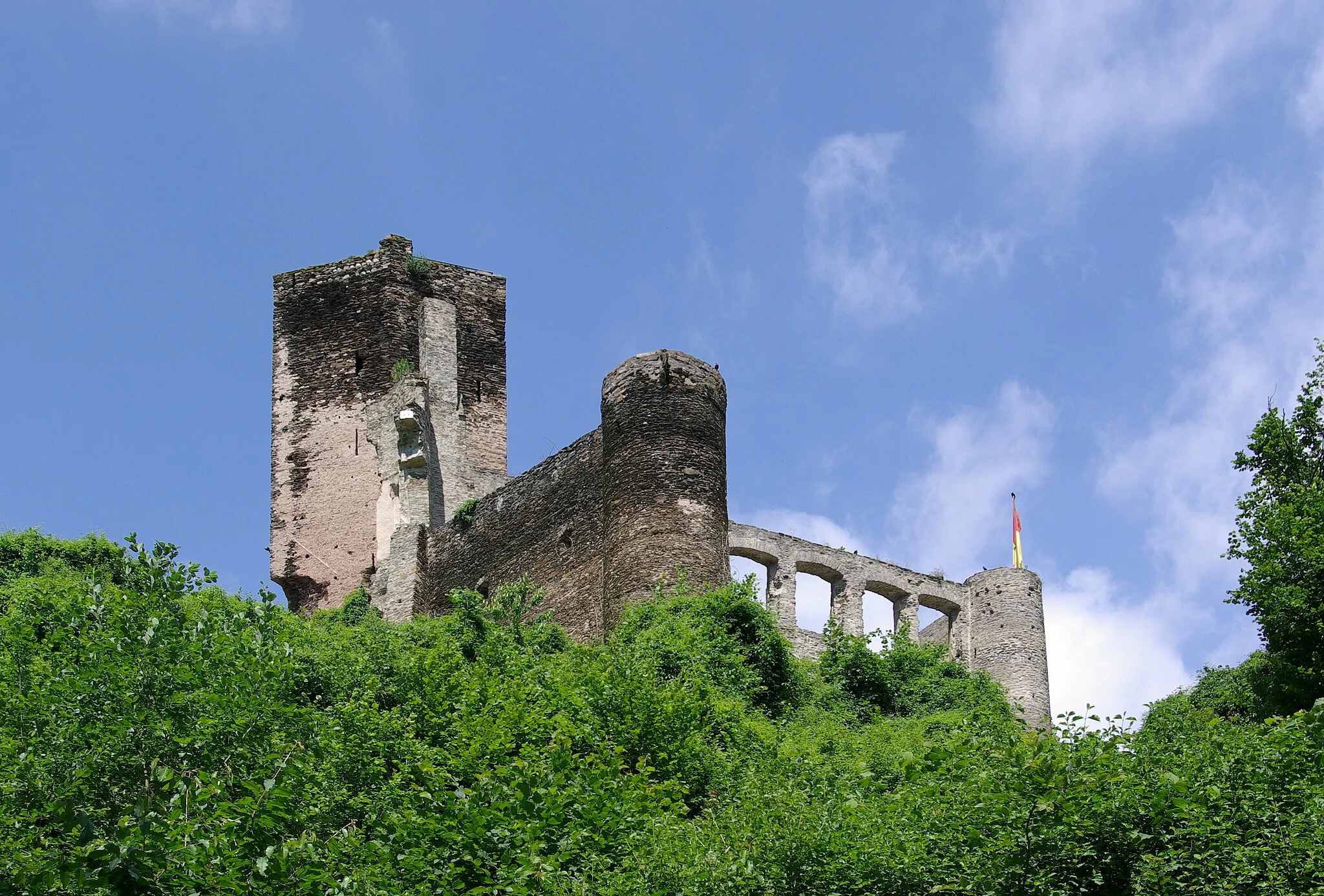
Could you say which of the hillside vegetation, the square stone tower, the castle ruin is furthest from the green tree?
the square stone tower

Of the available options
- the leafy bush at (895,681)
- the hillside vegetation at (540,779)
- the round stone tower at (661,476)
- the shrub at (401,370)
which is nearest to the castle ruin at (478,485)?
the round stone tower at (661,476)

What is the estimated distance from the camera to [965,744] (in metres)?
18.6

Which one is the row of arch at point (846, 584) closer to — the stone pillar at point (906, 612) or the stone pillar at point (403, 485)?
the stone pillar at point (906, 612)

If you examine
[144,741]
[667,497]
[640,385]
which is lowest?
[144,741]

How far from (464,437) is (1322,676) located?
14547 millimetres

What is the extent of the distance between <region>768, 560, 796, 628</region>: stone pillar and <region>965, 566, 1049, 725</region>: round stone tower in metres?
3.84

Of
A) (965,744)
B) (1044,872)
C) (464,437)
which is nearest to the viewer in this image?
(1044,872)

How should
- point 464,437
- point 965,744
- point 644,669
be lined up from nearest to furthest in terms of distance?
point 965,744
point 644,669
point 464,437

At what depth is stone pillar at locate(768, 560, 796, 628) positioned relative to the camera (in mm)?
32969

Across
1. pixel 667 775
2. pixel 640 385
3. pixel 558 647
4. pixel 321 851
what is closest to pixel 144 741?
pixel 321 851

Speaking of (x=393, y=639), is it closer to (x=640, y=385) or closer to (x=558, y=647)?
(x=558, y=647)

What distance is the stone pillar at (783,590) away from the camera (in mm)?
32969

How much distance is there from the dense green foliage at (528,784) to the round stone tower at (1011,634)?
11.9 m

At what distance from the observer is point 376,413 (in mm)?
32531
